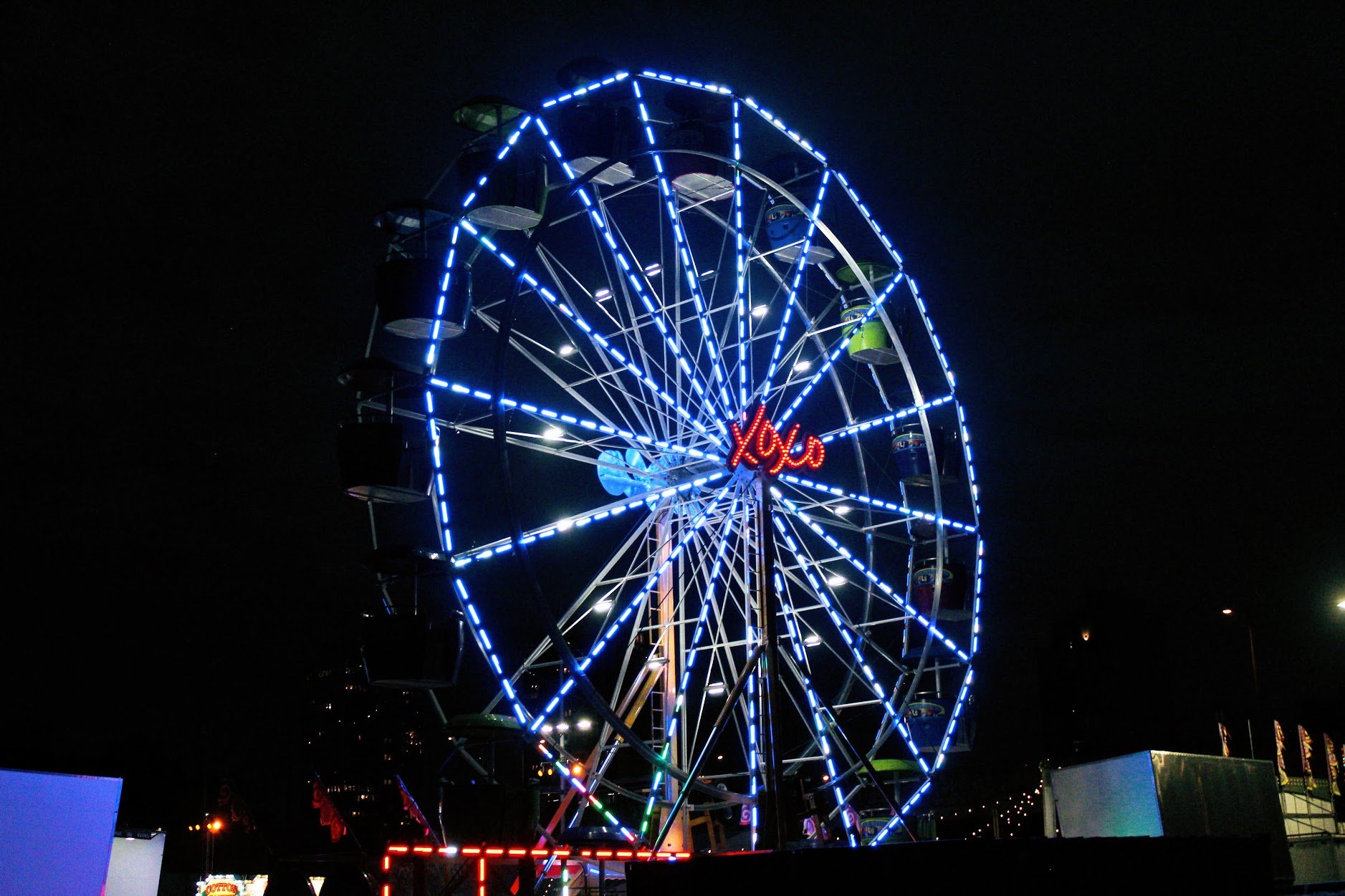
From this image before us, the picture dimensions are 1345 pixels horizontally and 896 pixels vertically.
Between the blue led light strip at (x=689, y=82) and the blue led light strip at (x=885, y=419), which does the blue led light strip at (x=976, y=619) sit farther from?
the blue led light strip at (x=689, y=82)

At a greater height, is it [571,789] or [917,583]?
[917,583]

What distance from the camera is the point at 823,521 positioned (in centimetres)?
1930

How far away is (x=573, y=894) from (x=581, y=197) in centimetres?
911

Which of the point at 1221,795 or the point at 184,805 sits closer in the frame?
the point at 1221,795

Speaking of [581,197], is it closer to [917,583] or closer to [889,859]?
[917,583]

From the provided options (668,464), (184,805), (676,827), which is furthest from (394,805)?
(184,805)

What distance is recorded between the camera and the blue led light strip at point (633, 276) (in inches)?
703

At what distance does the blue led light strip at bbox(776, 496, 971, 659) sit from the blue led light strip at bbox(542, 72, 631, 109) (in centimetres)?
621

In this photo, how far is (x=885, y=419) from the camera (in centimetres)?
2053

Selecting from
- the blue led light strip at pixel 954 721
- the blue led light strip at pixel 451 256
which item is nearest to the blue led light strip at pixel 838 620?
the blue led light strip at pixel 954 721

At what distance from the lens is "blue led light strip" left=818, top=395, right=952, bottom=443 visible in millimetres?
20297

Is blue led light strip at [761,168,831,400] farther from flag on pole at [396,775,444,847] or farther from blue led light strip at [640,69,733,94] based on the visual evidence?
flag on pole at [396,775,444,847]

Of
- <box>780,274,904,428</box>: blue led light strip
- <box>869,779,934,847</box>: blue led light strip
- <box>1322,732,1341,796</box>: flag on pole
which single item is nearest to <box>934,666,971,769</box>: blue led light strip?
<box>869,779,934,847</box>: blue led light strip

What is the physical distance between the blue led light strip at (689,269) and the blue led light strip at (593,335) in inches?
18.5
